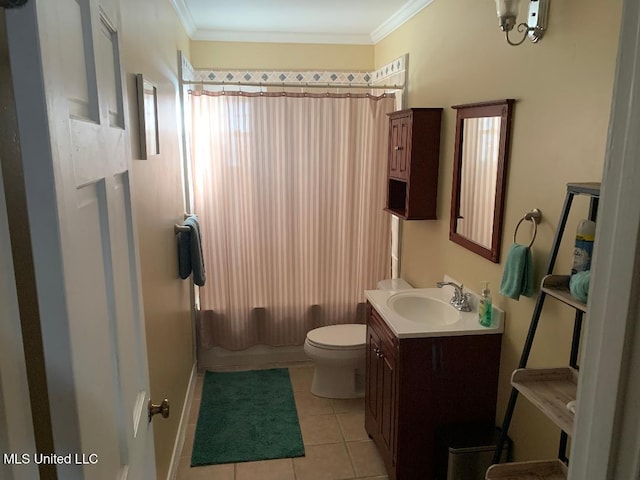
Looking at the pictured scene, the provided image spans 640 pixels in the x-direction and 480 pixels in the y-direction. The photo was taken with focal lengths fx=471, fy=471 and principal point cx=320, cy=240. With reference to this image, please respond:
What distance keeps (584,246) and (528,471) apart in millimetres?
851

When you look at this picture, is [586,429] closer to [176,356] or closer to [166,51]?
[176,356]

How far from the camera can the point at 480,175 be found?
7.76ft

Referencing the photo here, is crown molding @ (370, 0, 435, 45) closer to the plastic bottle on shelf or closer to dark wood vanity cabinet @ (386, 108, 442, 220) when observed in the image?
dark wood vanity cabinet @ (386, 108, 442, 220)

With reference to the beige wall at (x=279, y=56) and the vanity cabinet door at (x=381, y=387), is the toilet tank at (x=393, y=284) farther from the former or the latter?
the beige wall at (x=279, y=56)

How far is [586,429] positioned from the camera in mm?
612

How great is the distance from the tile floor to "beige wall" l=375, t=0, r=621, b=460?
0.90 metres

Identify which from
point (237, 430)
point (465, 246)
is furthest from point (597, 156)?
point (237, 430)

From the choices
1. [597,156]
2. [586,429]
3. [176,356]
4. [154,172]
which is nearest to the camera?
[586,429]

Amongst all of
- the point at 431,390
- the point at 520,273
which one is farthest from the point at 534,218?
the point at 431,390

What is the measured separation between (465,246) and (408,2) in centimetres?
164

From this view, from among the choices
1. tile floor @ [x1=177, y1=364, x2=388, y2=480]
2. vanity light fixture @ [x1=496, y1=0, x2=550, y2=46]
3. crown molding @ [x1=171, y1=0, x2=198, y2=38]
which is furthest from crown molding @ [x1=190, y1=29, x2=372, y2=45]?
tile floor @ [x1=177, y1=364, x2=388, y2=480]

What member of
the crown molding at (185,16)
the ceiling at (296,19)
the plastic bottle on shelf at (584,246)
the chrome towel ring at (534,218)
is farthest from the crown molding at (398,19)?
the plastic bottle on shelf at (584,246)

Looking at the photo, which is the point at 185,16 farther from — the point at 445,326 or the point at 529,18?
the point at 445,326

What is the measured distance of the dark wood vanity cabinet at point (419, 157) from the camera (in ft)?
9.17
